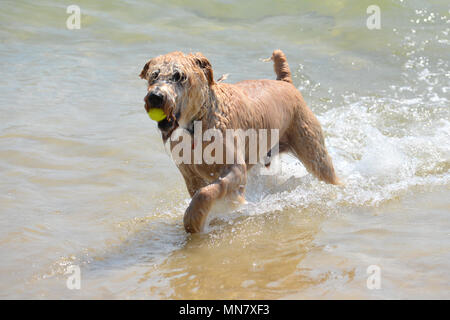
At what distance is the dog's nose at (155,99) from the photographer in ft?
13.3

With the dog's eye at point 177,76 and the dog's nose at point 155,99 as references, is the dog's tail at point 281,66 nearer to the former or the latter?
the dog's eye at point 177,76

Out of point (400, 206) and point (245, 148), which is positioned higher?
point (245, 148)

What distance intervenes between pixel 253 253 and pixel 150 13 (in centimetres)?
1031

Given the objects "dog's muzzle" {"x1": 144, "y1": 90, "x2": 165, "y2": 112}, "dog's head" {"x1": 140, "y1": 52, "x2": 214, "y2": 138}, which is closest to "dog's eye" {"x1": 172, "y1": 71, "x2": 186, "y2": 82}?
"dog's head" {"x1": 140, "y1": 52, "x2": 214, "y2": 138}

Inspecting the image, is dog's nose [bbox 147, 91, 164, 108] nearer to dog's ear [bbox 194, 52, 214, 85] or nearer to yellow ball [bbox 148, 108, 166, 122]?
yellow ball [bbox 148, 108, 166, 122]

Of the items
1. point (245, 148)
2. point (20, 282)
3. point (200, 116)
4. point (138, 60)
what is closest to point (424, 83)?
point (138, 60)

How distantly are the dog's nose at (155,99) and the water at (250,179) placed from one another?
1.19m

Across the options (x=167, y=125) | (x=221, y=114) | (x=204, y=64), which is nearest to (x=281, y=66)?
(x=221, y=114)

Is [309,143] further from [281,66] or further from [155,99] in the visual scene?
[155,99]

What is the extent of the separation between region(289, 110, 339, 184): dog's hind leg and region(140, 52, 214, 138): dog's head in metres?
1.50

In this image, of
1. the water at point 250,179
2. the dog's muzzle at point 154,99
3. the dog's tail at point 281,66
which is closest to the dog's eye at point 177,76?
the dog's muzzle at point 154,99

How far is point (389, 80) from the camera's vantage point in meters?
10.6

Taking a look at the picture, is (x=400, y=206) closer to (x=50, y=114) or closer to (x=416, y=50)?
(x=50, y=114)

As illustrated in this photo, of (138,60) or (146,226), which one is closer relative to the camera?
(146,226)
